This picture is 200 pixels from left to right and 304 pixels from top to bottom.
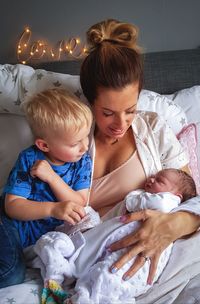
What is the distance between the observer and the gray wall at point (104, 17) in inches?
93.7

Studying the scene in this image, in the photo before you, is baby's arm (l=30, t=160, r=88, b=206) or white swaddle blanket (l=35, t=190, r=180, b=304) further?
baby's arm (l=30, t=160, r=88, b=206)

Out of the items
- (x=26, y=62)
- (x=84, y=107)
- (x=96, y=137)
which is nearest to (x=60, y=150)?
(x=84, y=107)

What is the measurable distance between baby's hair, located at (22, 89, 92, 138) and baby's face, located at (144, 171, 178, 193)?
292 mm

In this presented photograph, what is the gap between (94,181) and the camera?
1474 mm

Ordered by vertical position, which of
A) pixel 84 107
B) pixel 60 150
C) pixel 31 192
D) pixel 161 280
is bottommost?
pixel 161 280

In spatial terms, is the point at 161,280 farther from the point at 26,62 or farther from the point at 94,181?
the point at 26,62

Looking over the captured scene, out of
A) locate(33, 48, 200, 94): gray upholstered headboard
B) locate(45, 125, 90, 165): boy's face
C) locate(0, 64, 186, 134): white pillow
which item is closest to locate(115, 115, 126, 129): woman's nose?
locate(45, 125, 90, 165): boy's face

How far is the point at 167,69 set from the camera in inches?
81.5

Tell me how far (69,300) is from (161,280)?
0.27m

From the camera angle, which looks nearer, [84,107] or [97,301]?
[97,301]

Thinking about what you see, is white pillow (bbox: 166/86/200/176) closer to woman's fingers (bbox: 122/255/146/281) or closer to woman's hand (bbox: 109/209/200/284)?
woman's hand (bbox: 109/209/200/284)

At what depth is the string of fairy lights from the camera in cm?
244

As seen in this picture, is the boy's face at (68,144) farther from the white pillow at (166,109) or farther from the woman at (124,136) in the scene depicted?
the white pillow at (166,109)

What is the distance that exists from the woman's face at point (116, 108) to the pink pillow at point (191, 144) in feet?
1.10
